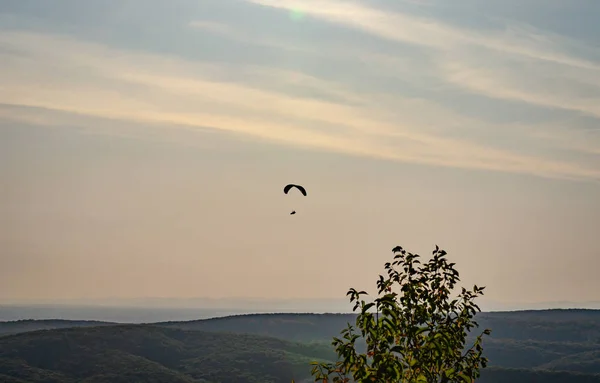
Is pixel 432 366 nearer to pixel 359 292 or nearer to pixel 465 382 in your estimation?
pixel 465 382

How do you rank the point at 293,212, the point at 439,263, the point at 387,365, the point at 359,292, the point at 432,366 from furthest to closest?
the point at 293,212 < the point at 439,263 < the point at 432,366 < the point at 359,292 < the point at 387,365

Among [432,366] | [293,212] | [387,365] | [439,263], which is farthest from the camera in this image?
→ [293,212]

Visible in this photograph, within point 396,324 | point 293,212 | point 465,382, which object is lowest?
point 465,382

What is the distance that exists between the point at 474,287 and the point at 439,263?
1.73 metres

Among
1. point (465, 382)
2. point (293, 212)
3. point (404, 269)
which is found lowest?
point (465, 382)

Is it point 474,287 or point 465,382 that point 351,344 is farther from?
point 474,287

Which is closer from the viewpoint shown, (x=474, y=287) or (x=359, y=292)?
(x=359, y=292)

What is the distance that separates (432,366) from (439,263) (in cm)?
387

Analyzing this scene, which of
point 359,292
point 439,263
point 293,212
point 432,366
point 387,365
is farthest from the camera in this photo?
point 293,212

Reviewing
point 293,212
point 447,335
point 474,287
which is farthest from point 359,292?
point 293,212

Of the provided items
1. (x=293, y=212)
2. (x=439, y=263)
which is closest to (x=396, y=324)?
(x=439, y=263)

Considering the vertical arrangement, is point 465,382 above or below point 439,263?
below

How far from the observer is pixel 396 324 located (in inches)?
1018

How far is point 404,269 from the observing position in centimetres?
2881
